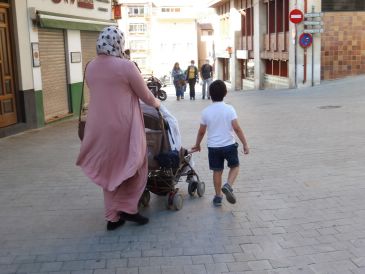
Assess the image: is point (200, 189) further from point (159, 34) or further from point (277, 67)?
point (159, 34)

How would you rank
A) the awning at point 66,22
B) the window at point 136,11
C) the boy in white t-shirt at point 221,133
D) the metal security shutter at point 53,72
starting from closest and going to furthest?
the boy in white t-shirt at point 221,133, the awning at point 66,22, the metal security shutter at point 53,72, the window at point 136,11

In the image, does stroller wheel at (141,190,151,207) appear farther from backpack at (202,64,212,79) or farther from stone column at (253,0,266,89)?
stone column at (253,0,266,89)

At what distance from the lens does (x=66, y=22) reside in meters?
13.7

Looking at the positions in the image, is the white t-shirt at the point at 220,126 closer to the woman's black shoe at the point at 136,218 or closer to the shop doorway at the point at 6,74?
the woman's black shoe at the point at 136,218

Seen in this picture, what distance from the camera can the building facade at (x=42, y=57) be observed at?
11047mm

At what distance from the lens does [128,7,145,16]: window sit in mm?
65000

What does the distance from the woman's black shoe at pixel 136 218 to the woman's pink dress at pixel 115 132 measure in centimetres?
7

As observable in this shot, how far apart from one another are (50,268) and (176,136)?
1.97 m

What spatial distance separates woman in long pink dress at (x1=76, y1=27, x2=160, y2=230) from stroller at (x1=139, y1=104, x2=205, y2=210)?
0.37m

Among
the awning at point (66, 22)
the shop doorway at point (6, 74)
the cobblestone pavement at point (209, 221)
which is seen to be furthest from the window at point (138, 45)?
the cobblestone pavement at point (209, 221)

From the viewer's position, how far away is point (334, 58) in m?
21.6

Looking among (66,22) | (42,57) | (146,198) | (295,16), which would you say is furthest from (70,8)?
(146,198)

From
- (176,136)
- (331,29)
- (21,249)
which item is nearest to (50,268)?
(21,249)

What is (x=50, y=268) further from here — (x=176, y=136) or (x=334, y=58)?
(x=334, y=58)
